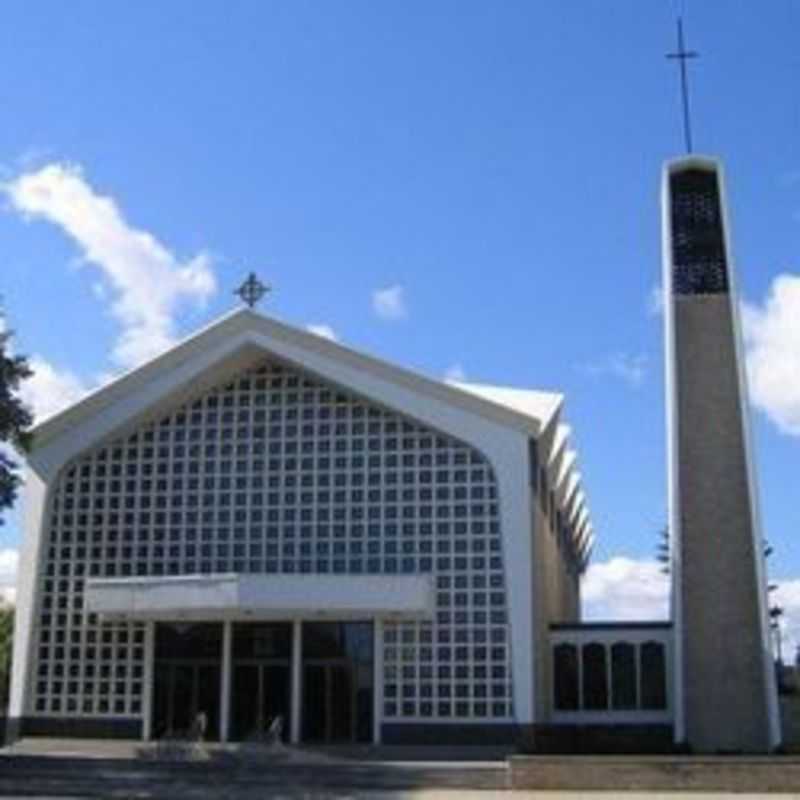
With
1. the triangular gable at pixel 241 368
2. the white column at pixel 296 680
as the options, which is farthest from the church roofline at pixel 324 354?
the white column at pixel 296 680

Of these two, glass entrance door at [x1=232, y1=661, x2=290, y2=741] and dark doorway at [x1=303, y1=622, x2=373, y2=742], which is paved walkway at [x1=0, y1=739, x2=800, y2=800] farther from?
glass entrance door at [x1=232, y1=661, x2=290, y2=741]

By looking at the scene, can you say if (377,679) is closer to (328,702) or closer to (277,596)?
(328,702)

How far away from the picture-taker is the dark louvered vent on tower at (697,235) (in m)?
39.1

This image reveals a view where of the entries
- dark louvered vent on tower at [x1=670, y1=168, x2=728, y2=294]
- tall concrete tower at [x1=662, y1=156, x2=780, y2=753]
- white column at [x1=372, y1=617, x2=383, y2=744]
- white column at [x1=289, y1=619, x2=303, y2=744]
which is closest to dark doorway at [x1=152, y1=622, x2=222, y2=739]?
white column at [x1=289, y1=619, x2=303, y2=744]

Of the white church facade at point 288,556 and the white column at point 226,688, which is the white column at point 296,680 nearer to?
the white church facade at point 288,556

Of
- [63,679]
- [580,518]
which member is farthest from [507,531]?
[580,518]

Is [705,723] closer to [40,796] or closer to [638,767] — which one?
[638,767]

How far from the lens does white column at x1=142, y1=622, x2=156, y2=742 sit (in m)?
38.1

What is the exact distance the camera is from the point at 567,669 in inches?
1554

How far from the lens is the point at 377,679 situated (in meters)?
37.0

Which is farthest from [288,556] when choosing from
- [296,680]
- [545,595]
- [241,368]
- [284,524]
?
[545,595]

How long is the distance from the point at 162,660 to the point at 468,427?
33.7 feet

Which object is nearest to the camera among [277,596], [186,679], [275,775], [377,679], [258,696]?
[275,775]

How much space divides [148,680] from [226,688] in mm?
2110
